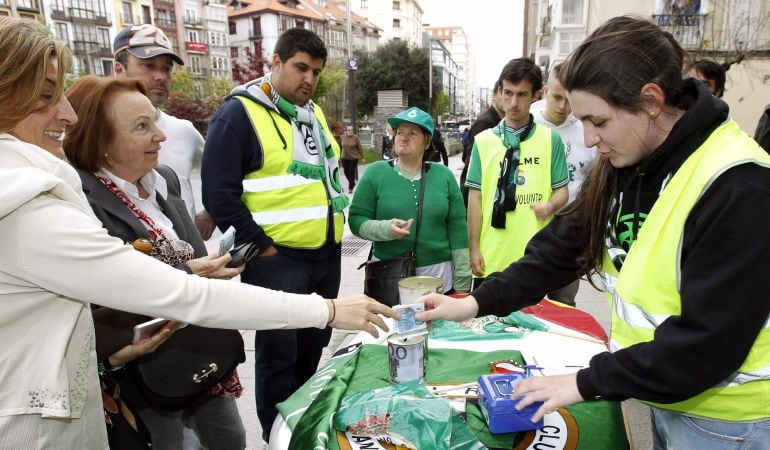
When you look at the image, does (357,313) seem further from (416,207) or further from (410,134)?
(410,134)

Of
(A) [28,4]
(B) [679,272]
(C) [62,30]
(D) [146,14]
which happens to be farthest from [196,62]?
(B) [679,272]

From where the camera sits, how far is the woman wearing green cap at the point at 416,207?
9.41ft

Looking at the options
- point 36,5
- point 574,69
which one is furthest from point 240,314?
point 36,5

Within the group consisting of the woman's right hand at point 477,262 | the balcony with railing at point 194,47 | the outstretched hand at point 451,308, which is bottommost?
the woman's right hand at point 477,262

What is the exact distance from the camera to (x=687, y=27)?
54.6 ft

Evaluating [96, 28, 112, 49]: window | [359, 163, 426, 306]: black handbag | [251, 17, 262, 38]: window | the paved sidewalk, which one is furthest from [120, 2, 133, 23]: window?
[359, 163, 426, 306]: black handbag

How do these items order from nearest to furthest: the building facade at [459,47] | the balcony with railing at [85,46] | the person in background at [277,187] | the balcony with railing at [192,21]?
the person in background at [277,187] → the balcony with railing at [85,46] → the balcony with railing at [192,21] → the building facade at [459,47]

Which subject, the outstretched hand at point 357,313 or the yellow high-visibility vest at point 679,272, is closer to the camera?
the yellow high-visibility vest at point 679,272

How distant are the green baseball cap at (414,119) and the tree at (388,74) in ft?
111

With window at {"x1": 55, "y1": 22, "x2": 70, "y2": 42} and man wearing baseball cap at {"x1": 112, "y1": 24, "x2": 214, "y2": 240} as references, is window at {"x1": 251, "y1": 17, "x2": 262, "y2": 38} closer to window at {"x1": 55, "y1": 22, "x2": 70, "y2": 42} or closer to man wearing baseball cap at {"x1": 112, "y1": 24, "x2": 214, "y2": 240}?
window at {"x1": 55, "y1": 22, "x2": 70, "y2": 42}

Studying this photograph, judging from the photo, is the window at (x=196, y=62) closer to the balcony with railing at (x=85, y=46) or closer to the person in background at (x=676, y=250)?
the balcony with railing at (x=85, y=46)

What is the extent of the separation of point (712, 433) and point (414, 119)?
2.12 metres

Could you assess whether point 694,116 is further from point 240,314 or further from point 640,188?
point 240,314

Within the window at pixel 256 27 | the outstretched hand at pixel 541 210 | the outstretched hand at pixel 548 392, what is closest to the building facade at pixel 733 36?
the outstretched hand at pixel 541 210
